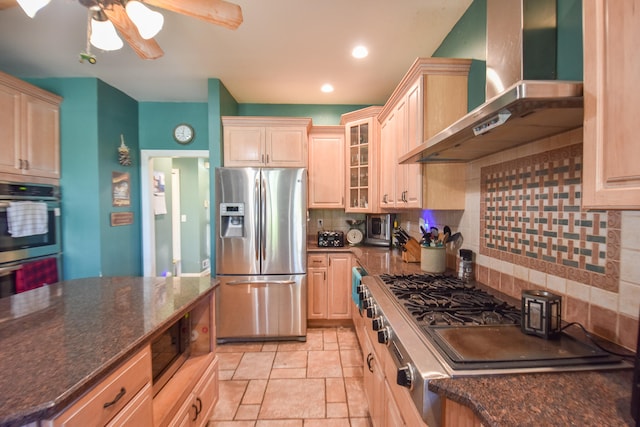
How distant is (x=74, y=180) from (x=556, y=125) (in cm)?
400

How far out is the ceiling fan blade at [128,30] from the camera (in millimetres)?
1444

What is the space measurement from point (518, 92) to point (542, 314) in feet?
2.57

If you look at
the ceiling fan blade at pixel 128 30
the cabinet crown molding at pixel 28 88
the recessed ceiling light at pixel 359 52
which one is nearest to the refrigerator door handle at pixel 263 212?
the ceiling fan blade at pixel 128 30

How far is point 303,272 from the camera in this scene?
292 centimetres

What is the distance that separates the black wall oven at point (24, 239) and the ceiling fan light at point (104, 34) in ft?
5.66

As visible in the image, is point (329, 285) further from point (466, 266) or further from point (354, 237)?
point (466, 266)

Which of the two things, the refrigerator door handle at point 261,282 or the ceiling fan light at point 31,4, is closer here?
the ceiling fan light at point 31,4

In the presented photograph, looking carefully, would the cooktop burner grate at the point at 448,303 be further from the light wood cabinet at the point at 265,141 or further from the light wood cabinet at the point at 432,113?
the light wood cabinet at the point at 265,141

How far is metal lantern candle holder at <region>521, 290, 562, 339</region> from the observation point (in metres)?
0.97

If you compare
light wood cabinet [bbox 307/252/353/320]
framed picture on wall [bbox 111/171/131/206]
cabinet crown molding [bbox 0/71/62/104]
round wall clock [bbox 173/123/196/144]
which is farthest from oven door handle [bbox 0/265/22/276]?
light wood cabinet [bbox 307/252/353/320]

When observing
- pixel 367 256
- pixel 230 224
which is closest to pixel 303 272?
pixel 367 256

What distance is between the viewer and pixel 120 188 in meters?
3.27

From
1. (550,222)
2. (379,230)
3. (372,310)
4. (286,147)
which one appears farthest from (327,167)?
(550,222)

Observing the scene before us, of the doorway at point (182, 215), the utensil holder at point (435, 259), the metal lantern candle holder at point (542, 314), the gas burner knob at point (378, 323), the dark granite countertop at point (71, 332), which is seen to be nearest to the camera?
the dark granite countertop at point (71, 332)
